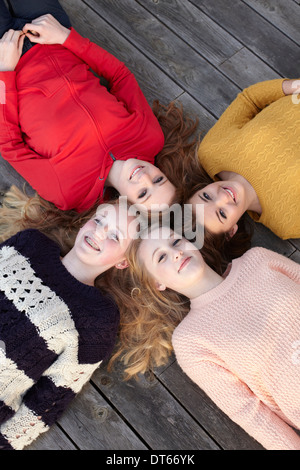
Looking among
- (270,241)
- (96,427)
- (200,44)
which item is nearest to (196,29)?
(200,44)

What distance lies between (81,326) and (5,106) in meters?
0.88

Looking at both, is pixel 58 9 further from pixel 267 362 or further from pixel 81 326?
pixel 267 362

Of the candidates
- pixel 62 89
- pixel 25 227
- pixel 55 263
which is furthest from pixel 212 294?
pixel 62 89

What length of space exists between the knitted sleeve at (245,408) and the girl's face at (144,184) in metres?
0.61

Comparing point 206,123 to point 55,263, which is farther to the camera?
point 206,123

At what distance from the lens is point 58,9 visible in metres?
1.90

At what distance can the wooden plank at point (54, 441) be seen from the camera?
168 centimetres

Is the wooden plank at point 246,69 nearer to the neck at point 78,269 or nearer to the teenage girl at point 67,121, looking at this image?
the teenage girl at point 67,121

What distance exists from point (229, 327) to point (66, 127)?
3.11 feet

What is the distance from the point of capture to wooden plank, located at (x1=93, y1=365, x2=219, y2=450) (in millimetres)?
1698

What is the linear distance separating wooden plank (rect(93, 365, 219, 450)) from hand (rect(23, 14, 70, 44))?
4.30 ft

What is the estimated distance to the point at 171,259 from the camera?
1602 mm

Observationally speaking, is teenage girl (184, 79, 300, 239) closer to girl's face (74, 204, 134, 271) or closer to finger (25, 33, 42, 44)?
girl's face (74, 204, 134, 271)

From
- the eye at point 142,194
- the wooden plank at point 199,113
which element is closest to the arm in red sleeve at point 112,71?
the wooden plank at point 199,113
